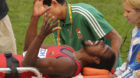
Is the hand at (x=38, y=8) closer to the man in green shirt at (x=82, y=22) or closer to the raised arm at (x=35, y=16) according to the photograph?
the raised arm at (x=35, y=16)

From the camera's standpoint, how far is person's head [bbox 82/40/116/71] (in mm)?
4172

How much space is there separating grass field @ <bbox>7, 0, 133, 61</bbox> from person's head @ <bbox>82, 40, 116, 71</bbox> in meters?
3.73

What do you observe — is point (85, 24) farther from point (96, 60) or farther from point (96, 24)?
point (96, 60)

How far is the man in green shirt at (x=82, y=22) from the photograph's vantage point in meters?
4.70

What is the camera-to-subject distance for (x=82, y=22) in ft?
15.6

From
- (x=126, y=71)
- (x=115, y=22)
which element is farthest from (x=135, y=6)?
(x=115, y=22)

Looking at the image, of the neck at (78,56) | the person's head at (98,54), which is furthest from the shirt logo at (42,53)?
the person's head at (98,54)

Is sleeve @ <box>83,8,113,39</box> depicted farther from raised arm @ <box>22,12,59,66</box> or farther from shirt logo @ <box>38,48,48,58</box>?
raised arm @ <box>22,12,59,66</box>

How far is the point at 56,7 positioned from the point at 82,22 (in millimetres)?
333

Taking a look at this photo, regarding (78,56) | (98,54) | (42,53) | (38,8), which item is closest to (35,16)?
(38,8)

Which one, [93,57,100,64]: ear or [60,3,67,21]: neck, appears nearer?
[93,57,100,64]: ear

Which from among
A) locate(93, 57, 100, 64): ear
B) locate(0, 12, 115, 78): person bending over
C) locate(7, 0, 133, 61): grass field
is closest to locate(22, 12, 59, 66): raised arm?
locate(0, 12, 115, 78): person bending over

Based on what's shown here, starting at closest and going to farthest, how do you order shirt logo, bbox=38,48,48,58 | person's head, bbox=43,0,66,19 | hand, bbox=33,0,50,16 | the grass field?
shirt logo, bbox=38,48,48,58 → hand, bbox=33,0,50,16 → person's head, bbox=43,0,66,19 → the grass field

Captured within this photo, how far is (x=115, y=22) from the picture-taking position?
925 cm
